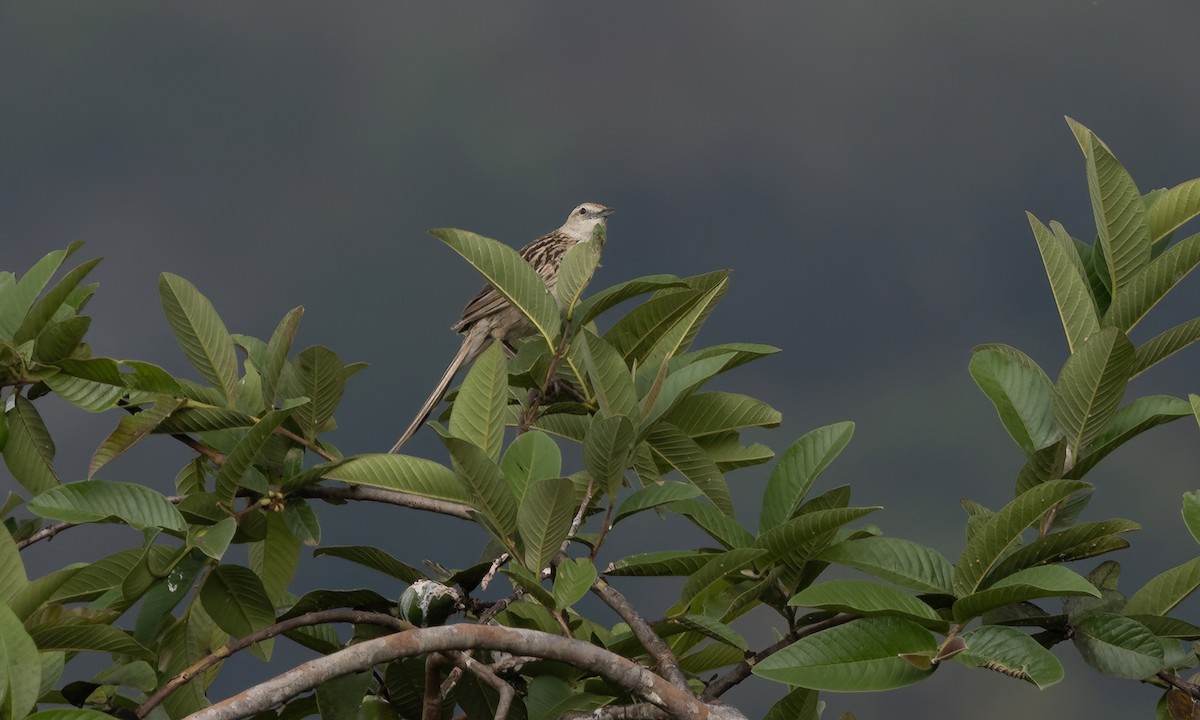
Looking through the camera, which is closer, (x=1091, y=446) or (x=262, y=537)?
(x=1091, y=446)

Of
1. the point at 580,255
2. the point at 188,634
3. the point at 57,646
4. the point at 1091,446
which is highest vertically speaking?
the point at 580,255

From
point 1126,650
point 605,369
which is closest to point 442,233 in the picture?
point 605,369

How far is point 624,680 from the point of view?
228 centimetres

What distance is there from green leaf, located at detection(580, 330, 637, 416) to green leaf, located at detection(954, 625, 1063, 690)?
2.42ft

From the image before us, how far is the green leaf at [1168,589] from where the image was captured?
2.57 m

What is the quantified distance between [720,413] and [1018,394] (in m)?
0.66

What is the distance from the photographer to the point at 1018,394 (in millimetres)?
2627

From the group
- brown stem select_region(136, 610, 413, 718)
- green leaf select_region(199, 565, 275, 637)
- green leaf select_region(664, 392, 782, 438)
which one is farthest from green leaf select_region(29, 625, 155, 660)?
green leaf select_region(664, 392, 782, 438)

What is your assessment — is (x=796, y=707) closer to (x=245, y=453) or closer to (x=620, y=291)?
(x=620, y=291)

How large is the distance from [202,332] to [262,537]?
1.53ft

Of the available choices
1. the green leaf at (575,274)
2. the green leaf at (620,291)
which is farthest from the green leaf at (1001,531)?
the green leaf at (575,274)

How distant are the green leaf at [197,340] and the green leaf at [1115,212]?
72.0 inches

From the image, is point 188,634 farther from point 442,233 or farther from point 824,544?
point 824,544

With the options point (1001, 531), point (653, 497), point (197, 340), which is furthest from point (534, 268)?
point (1001, 531)
